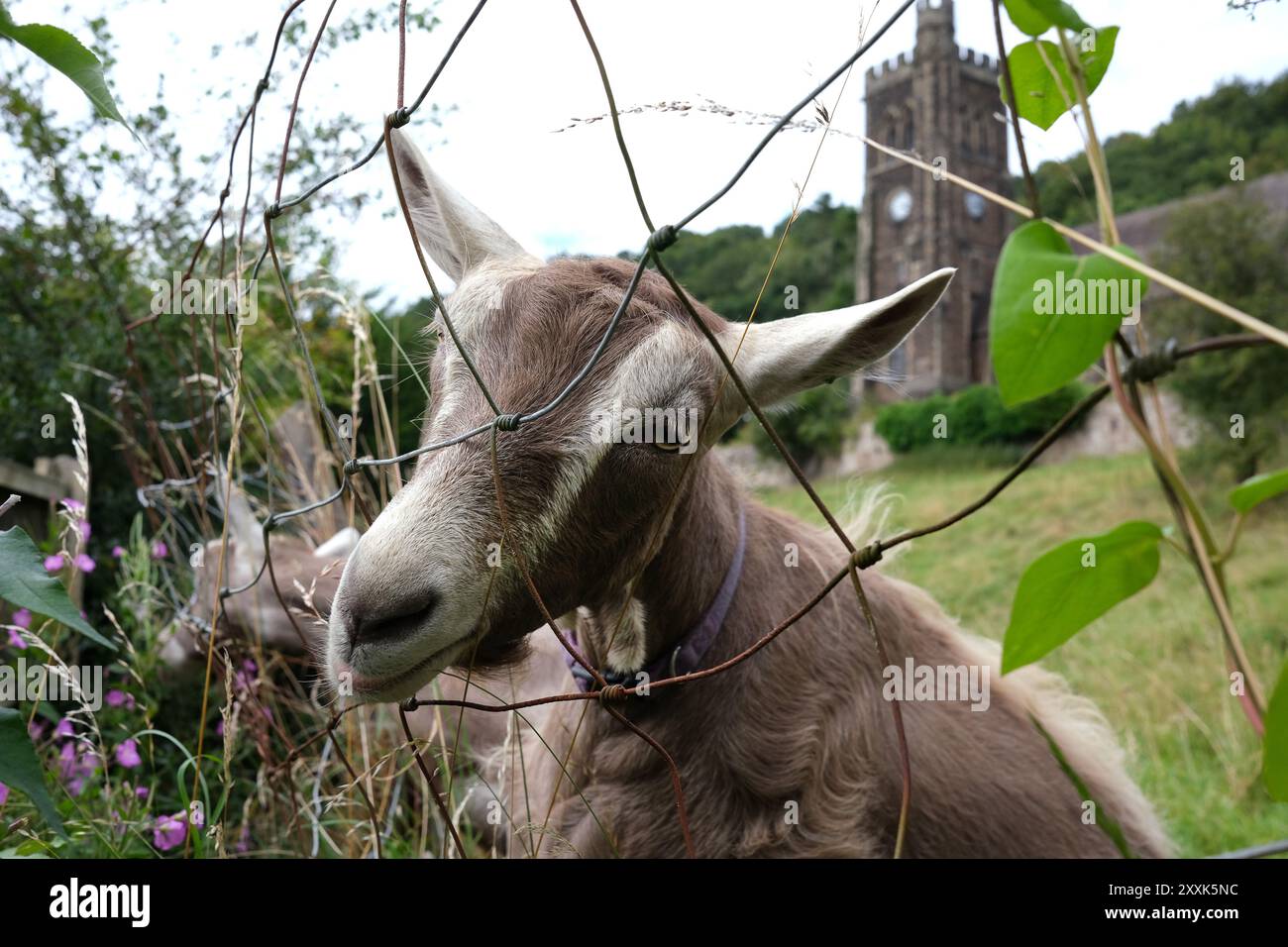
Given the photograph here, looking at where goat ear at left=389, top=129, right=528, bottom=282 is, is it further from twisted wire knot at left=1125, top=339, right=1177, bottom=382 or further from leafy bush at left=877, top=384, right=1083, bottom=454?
leafy bush at left=877, top=384, right=1083, bottom=454

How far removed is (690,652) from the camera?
83.0 inches

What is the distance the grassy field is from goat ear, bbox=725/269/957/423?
0.77 m

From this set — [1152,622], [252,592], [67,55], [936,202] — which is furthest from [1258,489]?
[936,202]

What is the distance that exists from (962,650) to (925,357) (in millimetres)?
38357

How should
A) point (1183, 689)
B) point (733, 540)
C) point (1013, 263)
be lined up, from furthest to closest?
point (1183, 689)
point (733, 540)
point (1013, 263)

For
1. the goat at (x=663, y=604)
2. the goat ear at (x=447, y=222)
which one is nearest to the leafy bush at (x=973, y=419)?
the goat at (x=663, y=604)

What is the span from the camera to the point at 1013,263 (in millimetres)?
861

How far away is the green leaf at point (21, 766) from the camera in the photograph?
1.18 m

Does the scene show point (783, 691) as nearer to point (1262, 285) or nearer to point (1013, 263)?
point (1013, 263)

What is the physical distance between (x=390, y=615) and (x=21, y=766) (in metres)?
0.50

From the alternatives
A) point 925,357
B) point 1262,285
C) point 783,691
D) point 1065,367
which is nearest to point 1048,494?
point 1262,285

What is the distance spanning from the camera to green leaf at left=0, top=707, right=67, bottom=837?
1.18 metres

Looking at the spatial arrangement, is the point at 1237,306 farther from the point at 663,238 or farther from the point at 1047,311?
the point at 1047,311

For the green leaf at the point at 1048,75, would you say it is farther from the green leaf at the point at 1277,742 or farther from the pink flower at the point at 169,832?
the pink flower at the point at 169,832
